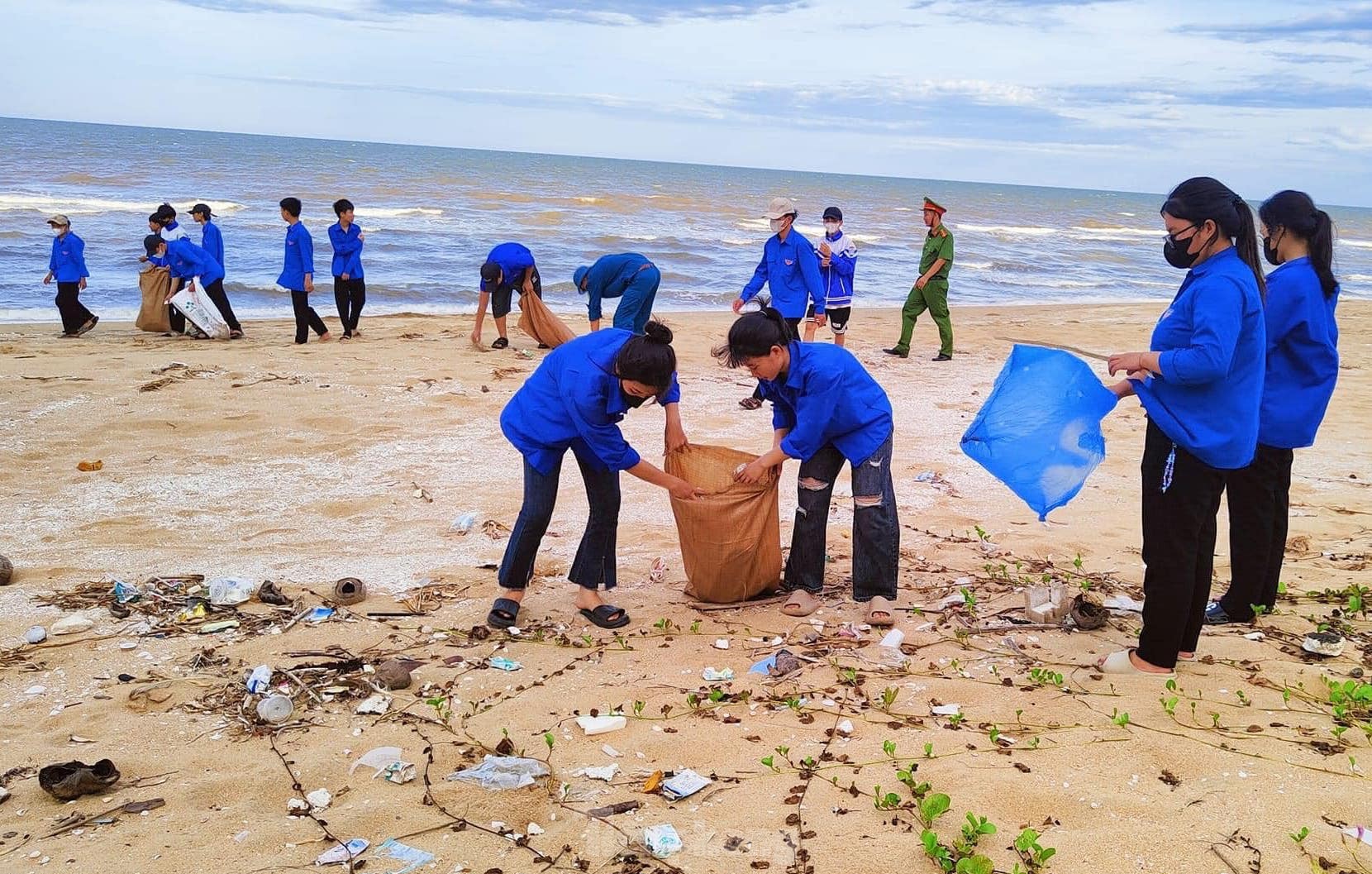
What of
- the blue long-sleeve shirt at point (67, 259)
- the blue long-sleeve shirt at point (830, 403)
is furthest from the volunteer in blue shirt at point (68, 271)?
the blue long-sleeve shirt at point (830, 403)

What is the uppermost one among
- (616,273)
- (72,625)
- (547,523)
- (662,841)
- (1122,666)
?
(616,273)

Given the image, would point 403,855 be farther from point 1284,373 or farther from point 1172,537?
point 1284,373

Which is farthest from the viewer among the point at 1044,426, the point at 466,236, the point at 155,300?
the point at 466,236

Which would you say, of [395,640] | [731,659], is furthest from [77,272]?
[731,659]

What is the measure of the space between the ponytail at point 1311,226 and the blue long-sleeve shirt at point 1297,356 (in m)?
0.04

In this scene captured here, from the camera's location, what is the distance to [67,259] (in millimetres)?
11312

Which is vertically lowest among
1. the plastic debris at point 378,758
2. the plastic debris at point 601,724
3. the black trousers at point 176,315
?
the plastic debris at point 378,758

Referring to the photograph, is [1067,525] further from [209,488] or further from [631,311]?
[209,488]

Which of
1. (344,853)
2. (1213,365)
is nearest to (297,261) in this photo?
(344,853)

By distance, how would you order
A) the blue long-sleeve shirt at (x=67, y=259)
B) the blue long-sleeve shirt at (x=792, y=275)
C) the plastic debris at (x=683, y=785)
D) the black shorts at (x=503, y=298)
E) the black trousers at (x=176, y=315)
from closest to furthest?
the plastic debris at (x=683, y=785) → the blue long-sleeve shirt at (x=792, y=275) → the black shorts at (x=503, y=298) → the blue long-sleeve shirt at (x=67, y=259) → the black trousers at (x=176, y=315)

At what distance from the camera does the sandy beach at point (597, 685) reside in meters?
2.75

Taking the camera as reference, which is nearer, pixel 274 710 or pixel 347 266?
pixel 274 710

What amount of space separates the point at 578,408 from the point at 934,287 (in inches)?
313

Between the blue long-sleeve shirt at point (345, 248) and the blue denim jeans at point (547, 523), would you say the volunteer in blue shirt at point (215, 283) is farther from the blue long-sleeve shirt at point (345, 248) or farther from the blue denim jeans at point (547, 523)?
the blue denim jeans at point (547, 523)
